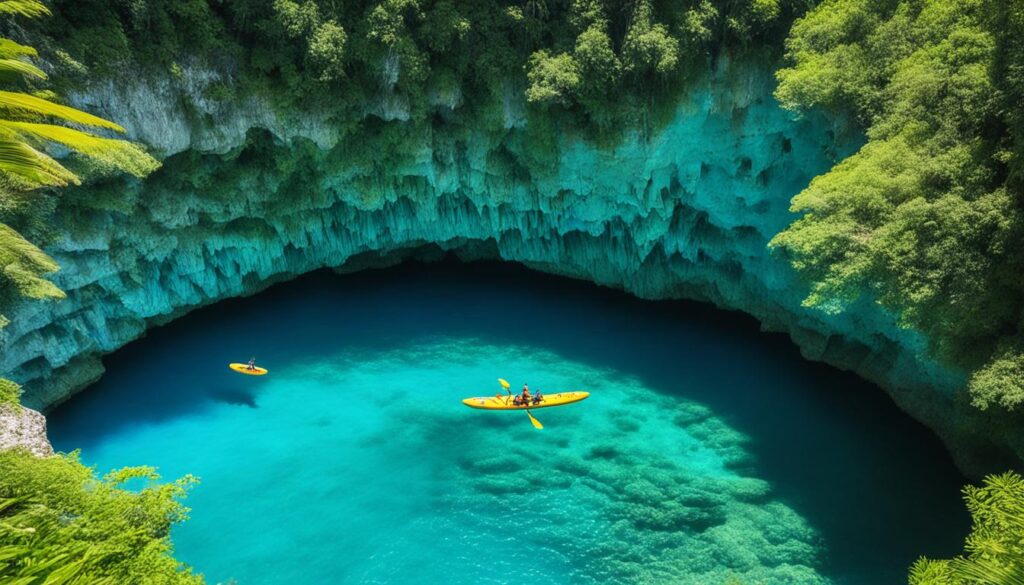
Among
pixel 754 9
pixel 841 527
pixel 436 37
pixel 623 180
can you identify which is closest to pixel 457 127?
pixel 436 37

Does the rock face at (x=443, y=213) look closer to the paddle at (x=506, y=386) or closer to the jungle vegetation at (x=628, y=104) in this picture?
the jungle vegetation at (x=628, y=104)

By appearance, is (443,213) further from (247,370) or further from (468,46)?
(247,370)

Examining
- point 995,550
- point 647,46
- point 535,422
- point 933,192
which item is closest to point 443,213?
point 535,422

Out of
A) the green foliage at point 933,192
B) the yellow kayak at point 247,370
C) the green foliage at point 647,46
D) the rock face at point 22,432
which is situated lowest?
the yellow kayak at point 247,370

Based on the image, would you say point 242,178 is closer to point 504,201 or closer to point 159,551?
point 504,201

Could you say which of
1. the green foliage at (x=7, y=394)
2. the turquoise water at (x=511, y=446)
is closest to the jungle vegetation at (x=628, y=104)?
the green foliage at (x=7, y=394)
